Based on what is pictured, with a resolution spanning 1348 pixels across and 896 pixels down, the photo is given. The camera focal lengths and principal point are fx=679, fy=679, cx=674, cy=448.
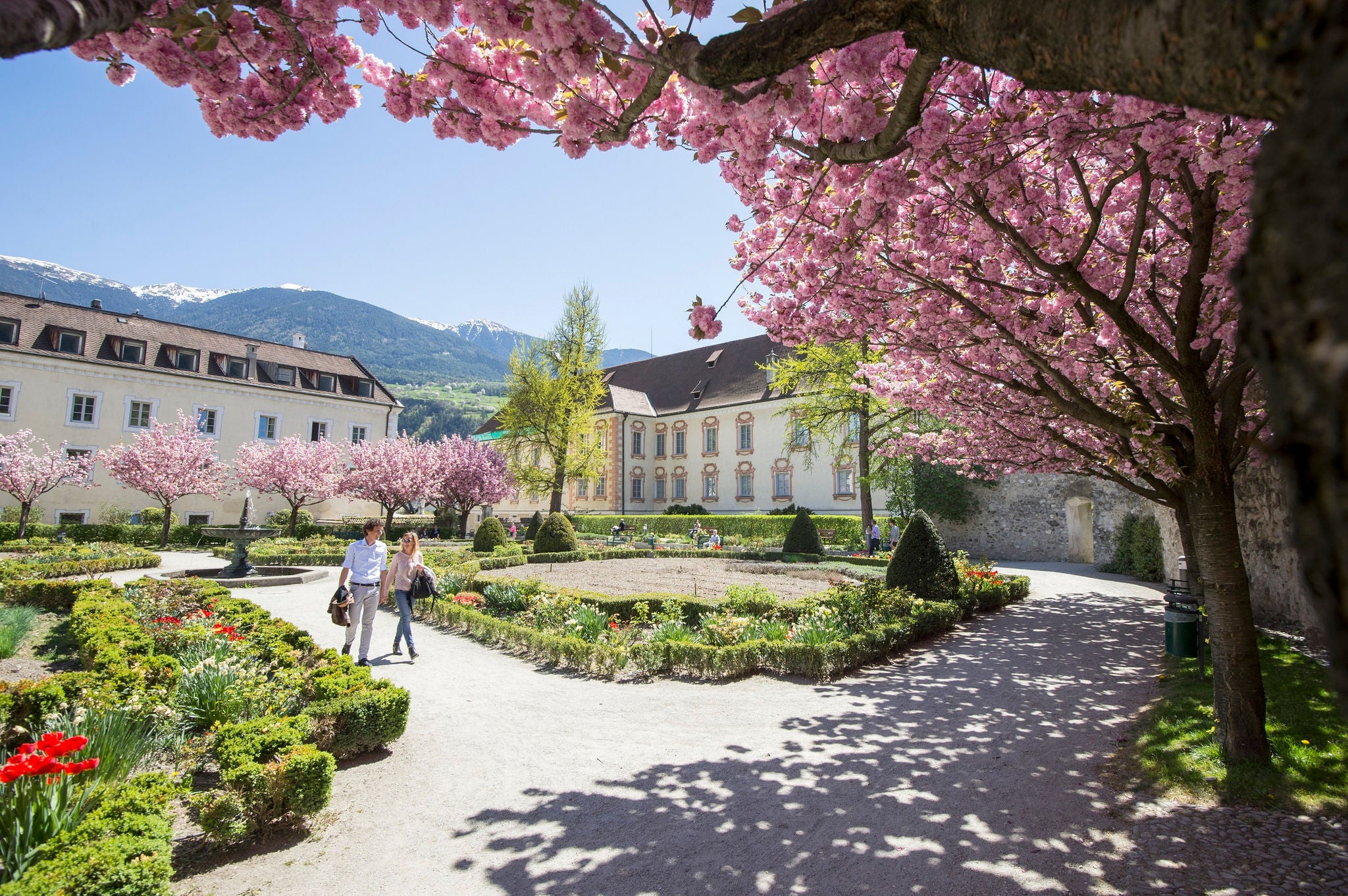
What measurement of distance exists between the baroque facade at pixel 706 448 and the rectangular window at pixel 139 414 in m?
17.6

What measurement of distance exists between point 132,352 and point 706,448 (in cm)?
3087

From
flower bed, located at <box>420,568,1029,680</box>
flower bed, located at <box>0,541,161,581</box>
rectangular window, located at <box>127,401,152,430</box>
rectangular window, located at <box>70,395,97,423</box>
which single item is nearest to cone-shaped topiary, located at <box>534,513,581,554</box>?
flower bed, located at <box>420,568,1029,680</box>

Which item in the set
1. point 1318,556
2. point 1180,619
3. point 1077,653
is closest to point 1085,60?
point 1318,556

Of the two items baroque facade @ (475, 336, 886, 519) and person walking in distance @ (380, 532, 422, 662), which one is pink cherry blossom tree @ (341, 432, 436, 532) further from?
person walking in distance @ (380, 532, 422, 662)

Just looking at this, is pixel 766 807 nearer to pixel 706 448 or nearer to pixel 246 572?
pixel 246 572

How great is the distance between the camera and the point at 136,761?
4891mm

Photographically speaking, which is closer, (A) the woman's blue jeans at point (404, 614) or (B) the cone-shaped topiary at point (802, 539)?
(A) the woman's blue jeans at point (404, 614)

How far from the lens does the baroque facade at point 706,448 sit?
38.8 metres

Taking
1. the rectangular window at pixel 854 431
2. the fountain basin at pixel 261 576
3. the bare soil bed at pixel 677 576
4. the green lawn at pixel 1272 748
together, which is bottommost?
the green lawn at pixel 1272 748

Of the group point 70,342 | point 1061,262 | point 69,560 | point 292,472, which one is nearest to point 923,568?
point 1061,262

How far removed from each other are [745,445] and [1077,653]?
31711 mm

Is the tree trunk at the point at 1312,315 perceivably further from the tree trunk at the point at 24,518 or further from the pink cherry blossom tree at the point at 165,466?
the tree trunk at the point at 24,518

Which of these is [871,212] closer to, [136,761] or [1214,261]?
[1214,261]

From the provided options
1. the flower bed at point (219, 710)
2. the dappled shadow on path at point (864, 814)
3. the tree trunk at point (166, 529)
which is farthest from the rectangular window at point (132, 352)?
the dappled shadow on path at point (864, 814)
